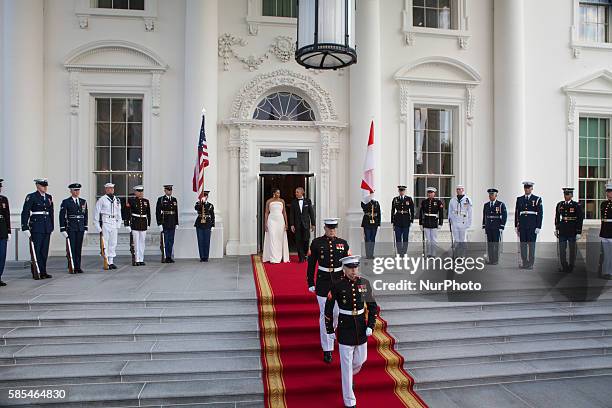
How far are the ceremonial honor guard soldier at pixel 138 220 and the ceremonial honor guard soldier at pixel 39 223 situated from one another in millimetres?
1745

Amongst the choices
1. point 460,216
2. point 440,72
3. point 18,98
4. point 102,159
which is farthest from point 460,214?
point 18,98

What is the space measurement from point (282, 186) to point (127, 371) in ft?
27.2

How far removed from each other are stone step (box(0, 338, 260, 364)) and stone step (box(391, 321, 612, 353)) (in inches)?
91.9

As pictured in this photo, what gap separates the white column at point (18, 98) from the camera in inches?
438

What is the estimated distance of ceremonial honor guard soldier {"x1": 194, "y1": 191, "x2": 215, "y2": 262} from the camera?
428 inches

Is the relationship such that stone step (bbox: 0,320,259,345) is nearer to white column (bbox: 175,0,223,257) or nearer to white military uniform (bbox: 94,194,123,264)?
white military uniform (bbox: 94,194,123,264)

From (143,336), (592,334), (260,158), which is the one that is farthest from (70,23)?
(592,334)

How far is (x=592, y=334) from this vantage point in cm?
706

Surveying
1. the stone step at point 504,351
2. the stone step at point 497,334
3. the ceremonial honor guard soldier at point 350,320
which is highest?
the ceremonial honor guard soldier at point 350,320

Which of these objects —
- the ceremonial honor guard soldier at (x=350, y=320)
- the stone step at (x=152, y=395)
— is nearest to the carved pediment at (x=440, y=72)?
the ceremonial honor guard soldier at (x=350, y=320)

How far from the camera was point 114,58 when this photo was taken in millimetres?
12008

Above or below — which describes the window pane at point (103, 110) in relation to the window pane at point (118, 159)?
above

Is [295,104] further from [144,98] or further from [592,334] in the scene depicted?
[592,334]

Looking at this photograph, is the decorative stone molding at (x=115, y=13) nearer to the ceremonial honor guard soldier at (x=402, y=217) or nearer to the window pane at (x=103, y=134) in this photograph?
the window pane at (x=103, y=134)
